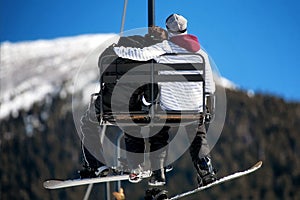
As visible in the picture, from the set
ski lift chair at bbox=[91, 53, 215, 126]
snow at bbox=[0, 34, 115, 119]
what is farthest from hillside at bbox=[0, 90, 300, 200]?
ski lift chair at bbox=[91, 53, 215, 126]

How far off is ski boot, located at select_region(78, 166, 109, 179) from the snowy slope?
4474 inches

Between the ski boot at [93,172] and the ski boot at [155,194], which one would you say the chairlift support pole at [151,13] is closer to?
the ski boot at [93,172]

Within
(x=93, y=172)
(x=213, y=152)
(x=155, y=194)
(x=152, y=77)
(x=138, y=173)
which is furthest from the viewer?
(x=213, y=152)

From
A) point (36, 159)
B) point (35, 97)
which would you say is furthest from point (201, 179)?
point (35, 97)

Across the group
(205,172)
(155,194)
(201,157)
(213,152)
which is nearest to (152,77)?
(201,157)

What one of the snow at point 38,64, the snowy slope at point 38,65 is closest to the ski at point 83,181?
the snow at point 38,64

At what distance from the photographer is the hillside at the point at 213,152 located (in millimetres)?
93062

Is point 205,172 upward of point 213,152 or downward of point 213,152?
upward

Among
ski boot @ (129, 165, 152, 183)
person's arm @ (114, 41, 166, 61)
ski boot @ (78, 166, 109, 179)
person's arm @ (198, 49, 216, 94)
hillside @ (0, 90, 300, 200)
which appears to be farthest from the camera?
hillside @ (0, 90, 300, 200)

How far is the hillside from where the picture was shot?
3664 inches

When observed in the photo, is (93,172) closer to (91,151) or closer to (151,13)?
(91,151)

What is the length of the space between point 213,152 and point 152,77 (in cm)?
8651

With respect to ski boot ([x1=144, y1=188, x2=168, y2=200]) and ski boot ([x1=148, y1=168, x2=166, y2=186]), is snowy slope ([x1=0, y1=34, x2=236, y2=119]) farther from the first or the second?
ski boot ([x1=148, y1=168, x2=166, y2=186])

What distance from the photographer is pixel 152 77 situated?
38.1 feet
